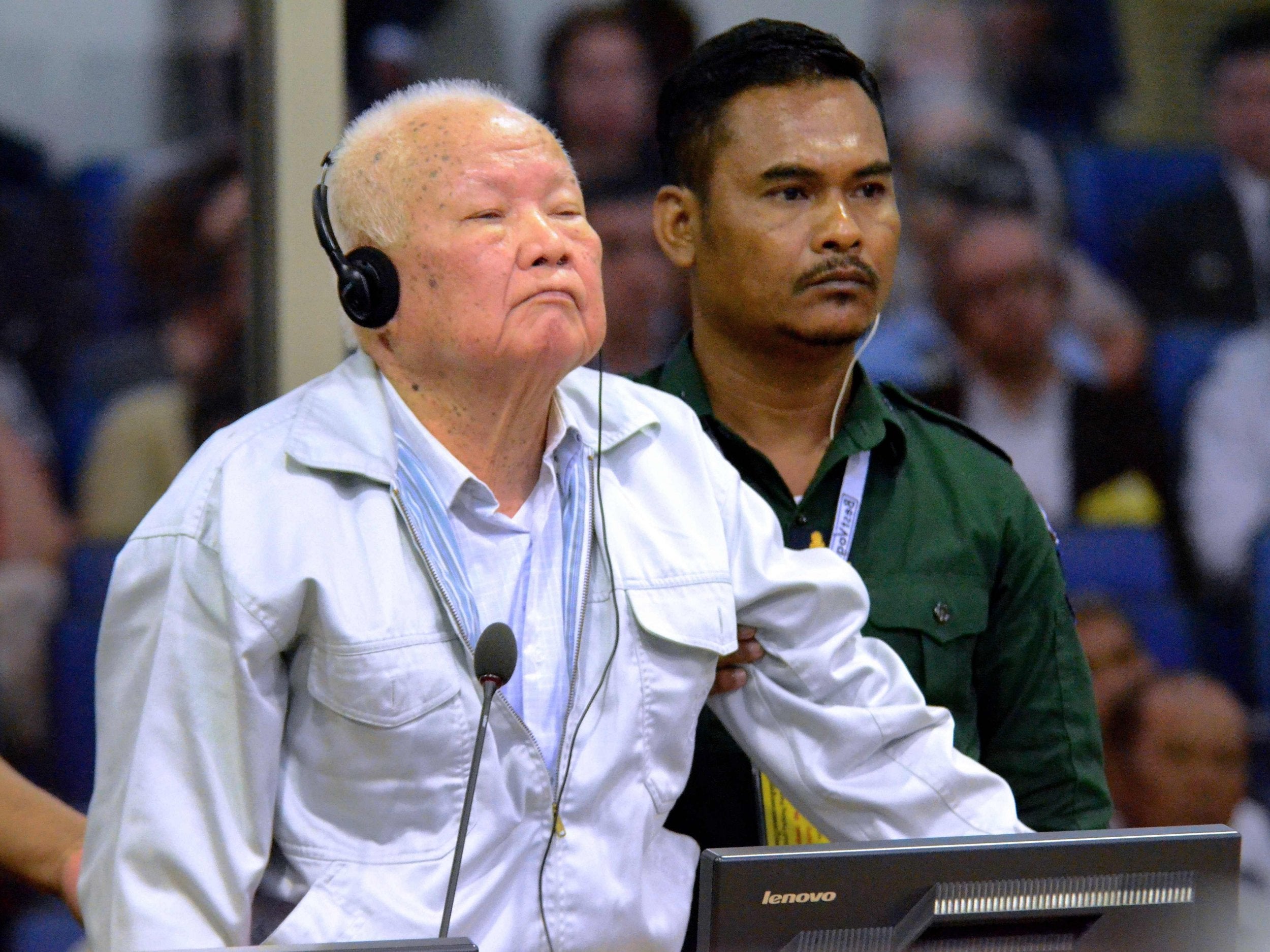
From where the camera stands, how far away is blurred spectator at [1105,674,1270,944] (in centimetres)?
327

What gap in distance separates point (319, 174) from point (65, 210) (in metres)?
0.61

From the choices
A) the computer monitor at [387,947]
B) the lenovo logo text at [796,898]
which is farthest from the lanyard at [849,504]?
the computer monitor at [387,947]

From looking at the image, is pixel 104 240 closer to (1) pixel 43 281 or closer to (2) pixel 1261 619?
(1) pixel 43 281

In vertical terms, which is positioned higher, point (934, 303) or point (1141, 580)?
point (934, 303)

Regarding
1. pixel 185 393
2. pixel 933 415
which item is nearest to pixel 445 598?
pixel 933 415

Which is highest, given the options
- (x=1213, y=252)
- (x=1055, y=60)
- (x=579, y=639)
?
(x=1055, y=60)

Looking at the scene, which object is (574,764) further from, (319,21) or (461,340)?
(319,21)

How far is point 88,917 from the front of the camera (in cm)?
132

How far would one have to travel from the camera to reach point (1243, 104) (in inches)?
136

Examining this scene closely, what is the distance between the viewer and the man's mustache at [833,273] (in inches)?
71.9

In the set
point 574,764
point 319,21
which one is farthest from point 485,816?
point 319,21

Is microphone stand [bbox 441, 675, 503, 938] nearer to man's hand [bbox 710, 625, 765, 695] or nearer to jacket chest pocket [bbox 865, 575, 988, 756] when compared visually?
man's hand [bbox 710, 625, 765, 695]

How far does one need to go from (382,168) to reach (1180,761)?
255 centimetres

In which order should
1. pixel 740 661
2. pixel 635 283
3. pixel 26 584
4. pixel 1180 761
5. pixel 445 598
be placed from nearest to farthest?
pixel 445 598
pixel 740 661
pixel 26 584
pixel 635 283
pixel 1180 761
